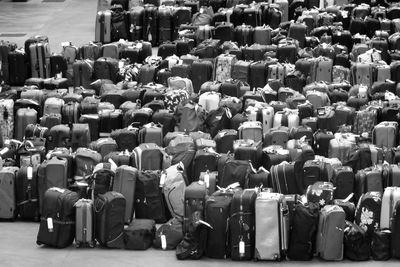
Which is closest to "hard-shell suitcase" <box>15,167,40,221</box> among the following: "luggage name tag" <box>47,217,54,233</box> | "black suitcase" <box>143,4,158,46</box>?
"luggage name tag" <box>47,217,54,233</box>

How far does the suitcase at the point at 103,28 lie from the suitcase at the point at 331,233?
1224 cm

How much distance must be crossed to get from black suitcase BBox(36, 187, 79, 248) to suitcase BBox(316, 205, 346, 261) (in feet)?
10.1

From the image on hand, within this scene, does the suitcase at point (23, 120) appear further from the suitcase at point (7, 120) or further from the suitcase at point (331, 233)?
the suitcase at point (331, 233)

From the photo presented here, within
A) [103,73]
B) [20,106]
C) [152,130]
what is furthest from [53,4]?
[152,130]

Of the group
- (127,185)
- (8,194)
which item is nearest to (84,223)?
(127,185)

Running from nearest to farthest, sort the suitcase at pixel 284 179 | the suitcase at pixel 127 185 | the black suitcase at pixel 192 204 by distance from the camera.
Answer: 1. the black suitcase at pixel 192 204
2. the suitcase at pixel 127 185
3. the suitcase at pixel 284 179

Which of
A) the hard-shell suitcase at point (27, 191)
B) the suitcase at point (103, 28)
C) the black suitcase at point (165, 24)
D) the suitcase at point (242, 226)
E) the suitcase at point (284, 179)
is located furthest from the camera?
the suitcase at point (103, 28)

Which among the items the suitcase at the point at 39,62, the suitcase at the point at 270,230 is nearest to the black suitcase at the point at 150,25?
the suitcase at the point at 39,62

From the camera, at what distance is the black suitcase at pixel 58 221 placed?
57.1ft

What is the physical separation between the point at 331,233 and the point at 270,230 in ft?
2.39

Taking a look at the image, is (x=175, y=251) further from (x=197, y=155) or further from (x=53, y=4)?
(x=53, y=4)

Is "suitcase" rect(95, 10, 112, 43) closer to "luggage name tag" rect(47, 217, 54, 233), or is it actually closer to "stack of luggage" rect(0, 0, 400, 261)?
"stack of luggage" rect(0, 0, 400, 261)

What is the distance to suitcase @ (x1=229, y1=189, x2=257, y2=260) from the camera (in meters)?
17.0

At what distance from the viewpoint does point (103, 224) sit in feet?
57.1
